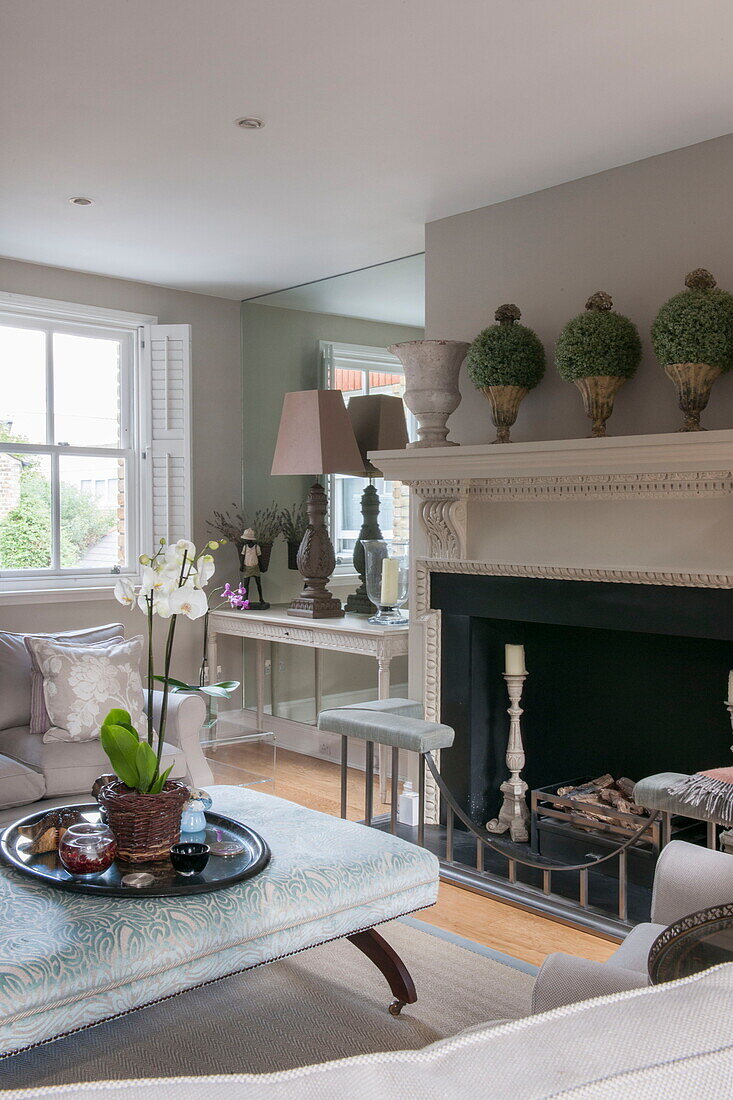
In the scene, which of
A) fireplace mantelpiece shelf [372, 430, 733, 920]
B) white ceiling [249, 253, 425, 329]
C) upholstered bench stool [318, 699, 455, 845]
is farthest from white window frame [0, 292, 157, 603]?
upholstered bench stool [318, 699, 455, 845]

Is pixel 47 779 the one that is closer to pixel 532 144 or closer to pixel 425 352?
pixel 425 352

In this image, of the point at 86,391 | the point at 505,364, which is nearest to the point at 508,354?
the point at 505,364

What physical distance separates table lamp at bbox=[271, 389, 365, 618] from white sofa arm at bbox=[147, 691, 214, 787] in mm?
1194

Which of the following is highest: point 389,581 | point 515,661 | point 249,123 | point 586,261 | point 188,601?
point 249,123

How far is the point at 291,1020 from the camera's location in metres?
2.34

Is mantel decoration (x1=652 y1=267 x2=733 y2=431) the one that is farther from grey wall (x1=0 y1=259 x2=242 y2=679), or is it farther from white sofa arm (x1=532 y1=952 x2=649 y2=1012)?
grey wall (x1=0 y1=259 x2=242 y2=679)

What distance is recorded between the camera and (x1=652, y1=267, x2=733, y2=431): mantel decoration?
283 centimetres

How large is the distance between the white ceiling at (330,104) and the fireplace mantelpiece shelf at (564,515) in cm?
101

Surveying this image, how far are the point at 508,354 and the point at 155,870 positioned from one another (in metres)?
2.16

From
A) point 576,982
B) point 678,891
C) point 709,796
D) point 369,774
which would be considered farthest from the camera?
point 369,774

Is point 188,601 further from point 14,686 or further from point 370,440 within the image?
point 370,440

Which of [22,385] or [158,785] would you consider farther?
[22,385]

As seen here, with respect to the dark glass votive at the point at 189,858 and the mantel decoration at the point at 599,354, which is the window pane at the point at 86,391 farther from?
the dark glass votive at the point at 189,858

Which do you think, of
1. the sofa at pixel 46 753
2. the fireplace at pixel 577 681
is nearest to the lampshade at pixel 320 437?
the fireplace at pixel 577 681
